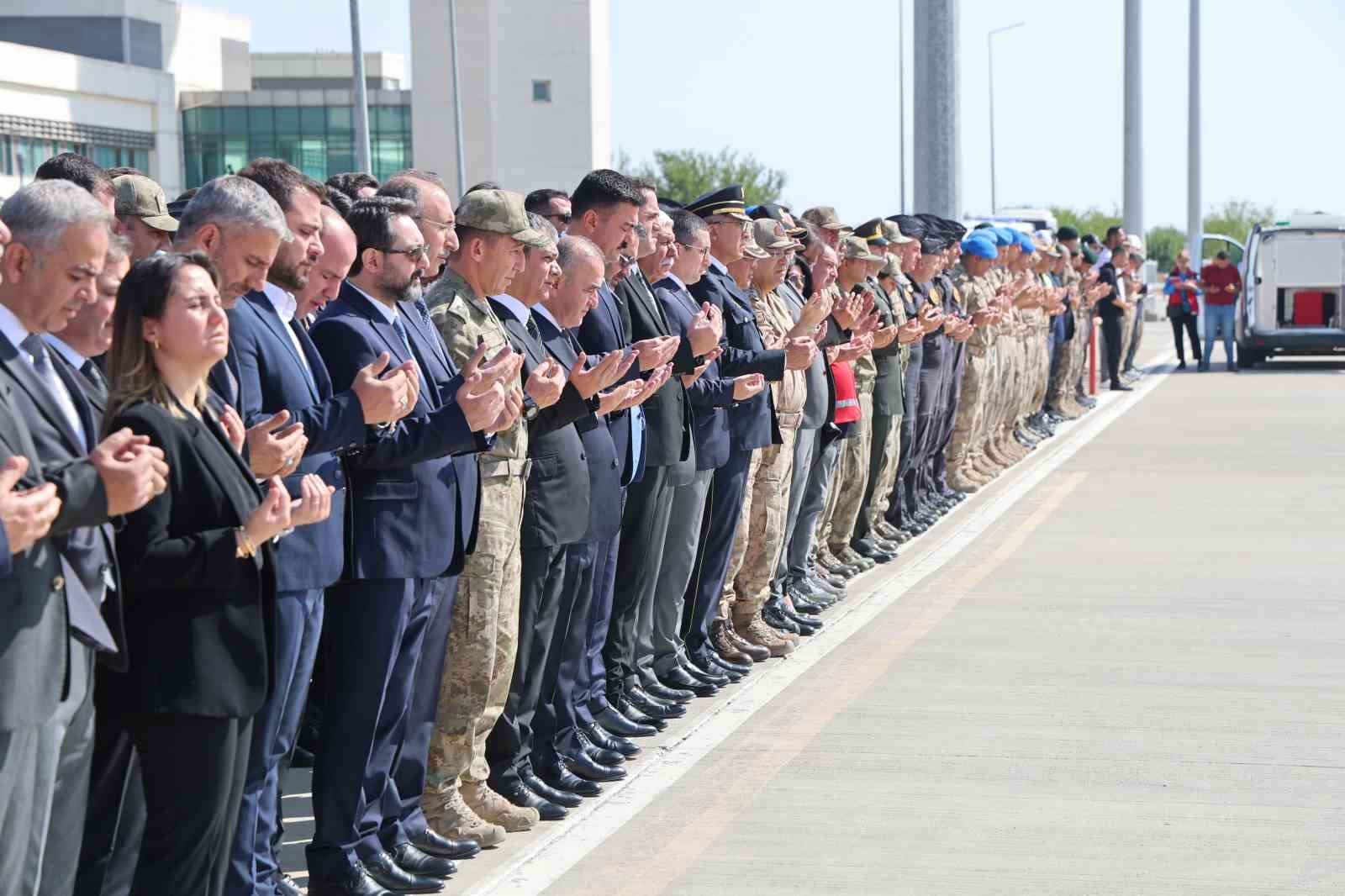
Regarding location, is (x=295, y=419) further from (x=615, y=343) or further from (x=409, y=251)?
(x=615, y=343)

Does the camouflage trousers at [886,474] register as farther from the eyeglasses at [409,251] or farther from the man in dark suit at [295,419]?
the man in dark suit at [295,419]

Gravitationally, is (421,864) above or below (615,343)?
below

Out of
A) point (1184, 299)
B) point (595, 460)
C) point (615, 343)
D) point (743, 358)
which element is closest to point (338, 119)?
point (1184, 299)

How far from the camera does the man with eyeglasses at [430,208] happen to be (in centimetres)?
645

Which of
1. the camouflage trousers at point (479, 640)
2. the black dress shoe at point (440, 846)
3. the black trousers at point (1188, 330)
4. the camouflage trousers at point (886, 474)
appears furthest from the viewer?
the black trousers at point (1188, 330)

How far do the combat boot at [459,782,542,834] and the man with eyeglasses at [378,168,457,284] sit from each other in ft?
5.67

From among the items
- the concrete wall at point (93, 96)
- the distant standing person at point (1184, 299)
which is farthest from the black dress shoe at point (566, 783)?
the concrete wall at point (93, 96)

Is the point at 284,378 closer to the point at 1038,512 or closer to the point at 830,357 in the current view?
the point at 830,357

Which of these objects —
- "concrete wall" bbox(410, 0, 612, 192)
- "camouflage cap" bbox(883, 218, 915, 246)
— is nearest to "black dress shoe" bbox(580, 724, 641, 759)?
"camouflage cap" bbox(883, 218, 915, 246)

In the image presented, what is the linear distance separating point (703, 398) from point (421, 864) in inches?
125

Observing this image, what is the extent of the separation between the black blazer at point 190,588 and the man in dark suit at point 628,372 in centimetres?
291

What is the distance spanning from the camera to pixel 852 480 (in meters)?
12.7

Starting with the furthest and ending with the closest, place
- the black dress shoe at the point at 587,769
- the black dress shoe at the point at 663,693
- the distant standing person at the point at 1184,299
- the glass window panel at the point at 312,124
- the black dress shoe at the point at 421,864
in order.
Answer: the glass window panel at the point at 312,124, the distant standing person at the point at 1184,299, the black dress shoe at the point at 663,693, the black dress shoe at the point at 587,769, the black dress shoe at the point at 421,864

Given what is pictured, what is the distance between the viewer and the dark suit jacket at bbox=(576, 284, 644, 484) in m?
7.88
